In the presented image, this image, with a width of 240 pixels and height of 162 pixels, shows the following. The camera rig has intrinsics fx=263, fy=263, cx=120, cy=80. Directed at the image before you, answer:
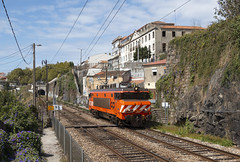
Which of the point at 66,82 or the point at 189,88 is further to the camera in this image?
the point at 66,82

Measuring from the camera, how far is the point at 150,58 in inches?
2532

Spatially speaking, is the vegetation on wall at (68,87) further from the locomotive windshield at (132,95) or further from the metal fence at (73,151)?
the metal fence at (73,151)

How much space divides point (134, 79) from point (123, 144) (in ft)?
117

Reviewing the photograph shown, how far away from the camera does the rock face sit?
13773mm

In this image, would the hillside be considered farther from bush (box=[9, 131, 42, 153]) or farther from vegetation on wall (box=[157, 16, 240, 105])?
bush (box=[9, 131, 42, 153])

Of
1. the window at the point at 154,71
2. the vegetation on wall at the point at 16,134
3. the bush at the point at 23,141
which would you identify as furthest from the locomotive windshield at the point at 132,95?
the window at the point at 154,71

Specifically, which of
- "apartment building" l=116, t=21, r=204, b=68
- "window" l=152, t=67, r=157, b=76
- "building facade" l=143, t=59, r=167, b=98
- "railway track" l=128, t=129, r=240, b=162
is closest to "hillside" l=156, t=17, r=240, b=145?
"railway track" l=128, t=129, r=240, b=162

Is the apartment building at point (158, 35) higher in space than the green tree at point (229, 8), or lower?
higher

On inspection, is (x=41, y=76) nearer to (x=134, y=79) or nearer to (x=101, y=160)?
(x=134, y=79)

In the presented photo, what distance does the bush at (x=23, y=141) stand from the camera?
34.2 ft

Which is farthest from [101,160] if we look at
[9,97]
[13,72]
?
[13,72]

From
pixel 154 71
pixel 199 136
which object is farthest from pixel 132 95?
pixel 154 71

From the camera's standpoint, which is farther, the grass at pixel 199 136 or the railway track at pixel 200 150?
the grass at pixel 199 136

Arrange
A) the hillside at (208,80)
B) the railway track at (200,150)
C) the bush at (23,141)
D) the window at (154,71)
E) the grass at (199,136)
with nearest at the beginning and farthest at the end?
the bush at (23,141)
the railway track at (200,150)
the grass at (199,136)
the hillside at (208,80)
the window at (154,71)
